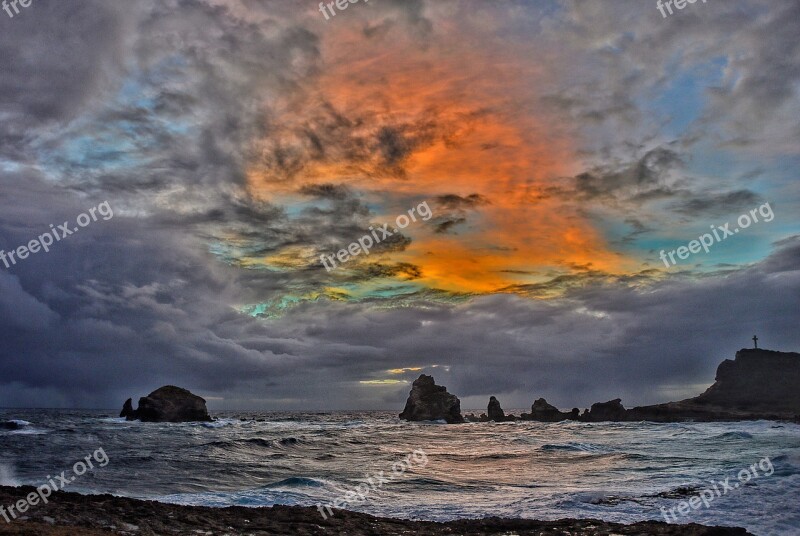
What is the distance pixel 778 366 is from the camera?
122m

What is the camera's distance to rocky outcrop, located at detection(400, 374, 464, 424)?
135m

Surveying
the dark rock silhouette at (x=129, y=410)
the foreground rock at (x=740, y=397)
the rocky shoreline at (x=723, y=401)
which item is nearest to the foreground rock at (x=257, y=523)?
the dark rock silhouette at (x=129, y=410)

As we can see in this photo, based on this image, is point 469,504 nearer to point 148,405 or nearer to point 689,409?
point 148,405

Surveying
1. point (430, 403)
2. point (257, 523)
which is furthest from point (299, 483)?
point (430, 403)

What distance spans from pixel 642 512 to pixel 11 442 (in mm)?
55910

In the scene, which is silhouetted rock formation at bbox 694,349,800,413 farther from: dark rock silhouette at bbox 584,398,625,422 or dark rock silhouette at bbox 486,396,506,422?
dark rock silhouette at bbox 486,396,506,422

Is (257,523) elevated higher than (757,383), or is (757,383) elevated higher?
(757,383)

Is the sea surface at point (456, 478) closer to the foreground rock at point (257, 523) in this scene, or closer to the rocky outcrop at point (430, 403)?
the foreground rock at point (257, 523)

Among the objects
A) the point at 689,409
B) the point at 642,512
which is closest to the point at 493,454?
the point at 642,512

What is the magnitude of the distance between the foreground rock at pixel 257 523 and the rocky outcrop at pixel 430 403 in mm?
121405

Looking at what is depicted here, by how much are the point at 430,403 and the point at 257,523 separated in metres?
126

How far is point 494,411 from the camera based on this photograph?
147m

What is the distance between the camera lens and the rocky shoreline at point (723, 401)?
364 feet

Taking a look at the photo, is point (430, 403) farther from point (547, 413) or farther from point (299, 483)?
point (299, 483)
